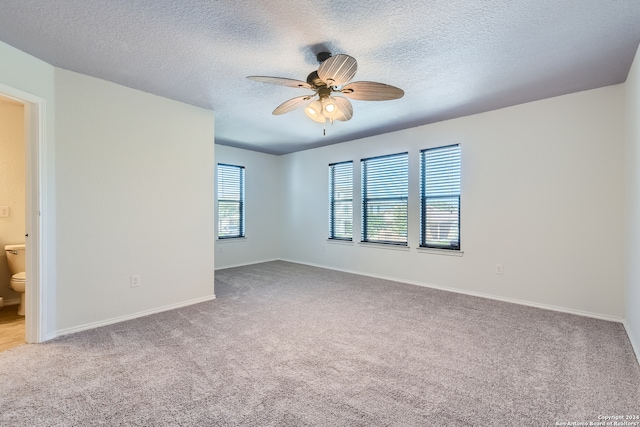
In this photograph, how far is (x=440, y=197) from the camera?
4305 millimetres

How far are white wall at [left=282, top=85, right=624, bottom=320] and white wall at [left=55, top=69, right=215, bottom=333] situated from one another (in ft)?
10.0

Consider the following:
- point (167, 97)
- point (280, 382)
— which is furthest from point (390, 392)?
point (167, 97)

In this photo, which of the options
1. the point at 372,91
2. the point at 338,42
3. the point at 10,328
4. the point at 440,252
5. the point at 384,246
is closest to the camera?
the point at 338,42

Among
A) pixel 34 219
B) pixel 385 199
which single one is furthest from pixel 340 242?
pixel 34 219

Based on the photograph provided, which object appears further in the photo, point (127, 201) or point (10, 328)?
point (127, 201)

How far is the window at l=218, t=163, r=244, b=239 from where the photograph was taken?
18.7 ft

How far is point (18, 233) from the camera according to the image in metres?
3.55

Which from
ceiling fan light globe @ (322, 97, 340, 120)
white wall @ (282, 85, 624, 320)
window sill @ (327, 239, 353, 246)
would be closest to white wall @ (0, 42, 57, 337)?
ceiling fan light globe @ (322, 97, 340, 120)

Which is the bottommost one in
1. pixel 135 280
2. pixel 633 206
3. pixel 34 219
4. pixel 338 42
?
pixel 135 280

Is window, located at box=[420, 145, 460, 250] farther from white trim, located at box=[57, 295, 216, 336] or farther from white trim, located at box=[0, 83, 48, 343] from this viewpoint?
white trim, located at box=[0, 83, 48, 343]

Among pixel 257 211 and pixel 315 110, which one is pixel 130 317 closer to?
pixel 315 110

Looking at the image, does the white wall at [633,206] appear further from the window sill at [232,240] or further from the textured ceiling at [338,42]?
the window sill at [232,240]

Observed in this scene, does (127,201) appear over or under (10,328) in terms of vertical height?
over

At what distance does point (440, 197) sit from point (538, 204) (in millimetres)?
1183
